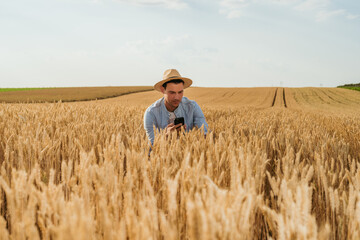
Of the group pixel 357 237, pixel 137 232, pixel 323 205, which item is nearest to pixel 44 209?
pixel 137 232

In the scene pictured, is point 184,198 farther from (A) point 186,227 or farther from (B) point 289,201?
(B) point 289,201

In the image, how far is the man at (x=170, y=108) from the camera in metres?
3.24

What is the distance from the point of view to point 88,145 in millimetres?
2199

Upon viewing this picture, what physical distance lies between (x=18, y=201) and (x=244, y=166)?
86cm

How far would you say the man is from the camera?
3.24 metres

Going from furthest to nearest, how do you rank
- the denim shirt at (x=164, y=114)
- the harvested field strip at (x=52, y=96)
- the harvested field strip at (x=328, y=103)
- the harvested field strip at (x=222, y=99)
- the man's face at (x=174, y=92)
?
the harvested field strip at (x=52, y=96)
the harvested field strip at (x=222, y=99)
the harvested field strip at (x=328, y=103)
the denim shirt at (x=164, y=114)
the man's face at (x=174, y=92)

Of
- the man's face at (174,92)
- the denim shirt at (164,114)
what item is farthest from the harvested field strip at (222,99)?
the man's face at (174,92)

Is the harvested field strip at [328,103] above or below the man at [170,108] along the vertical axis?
below

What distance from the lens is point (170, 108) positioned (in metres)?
3.60

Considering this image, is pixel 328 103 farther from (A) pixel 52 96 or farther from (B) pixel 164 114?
(A) pixel 52 96

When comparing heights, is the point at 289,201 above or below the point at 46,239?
above

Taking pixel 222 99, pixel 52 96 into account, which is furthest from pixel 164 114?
pixel 52 96

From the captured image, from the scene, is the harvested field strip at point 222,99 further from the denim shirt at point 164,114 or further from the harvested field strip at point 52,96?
the denim shirt at point 164,114

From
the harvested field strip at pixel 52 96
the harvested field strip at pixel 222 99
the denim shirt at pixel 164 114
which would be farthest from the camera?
the harvested field strip at pixel 52 96
